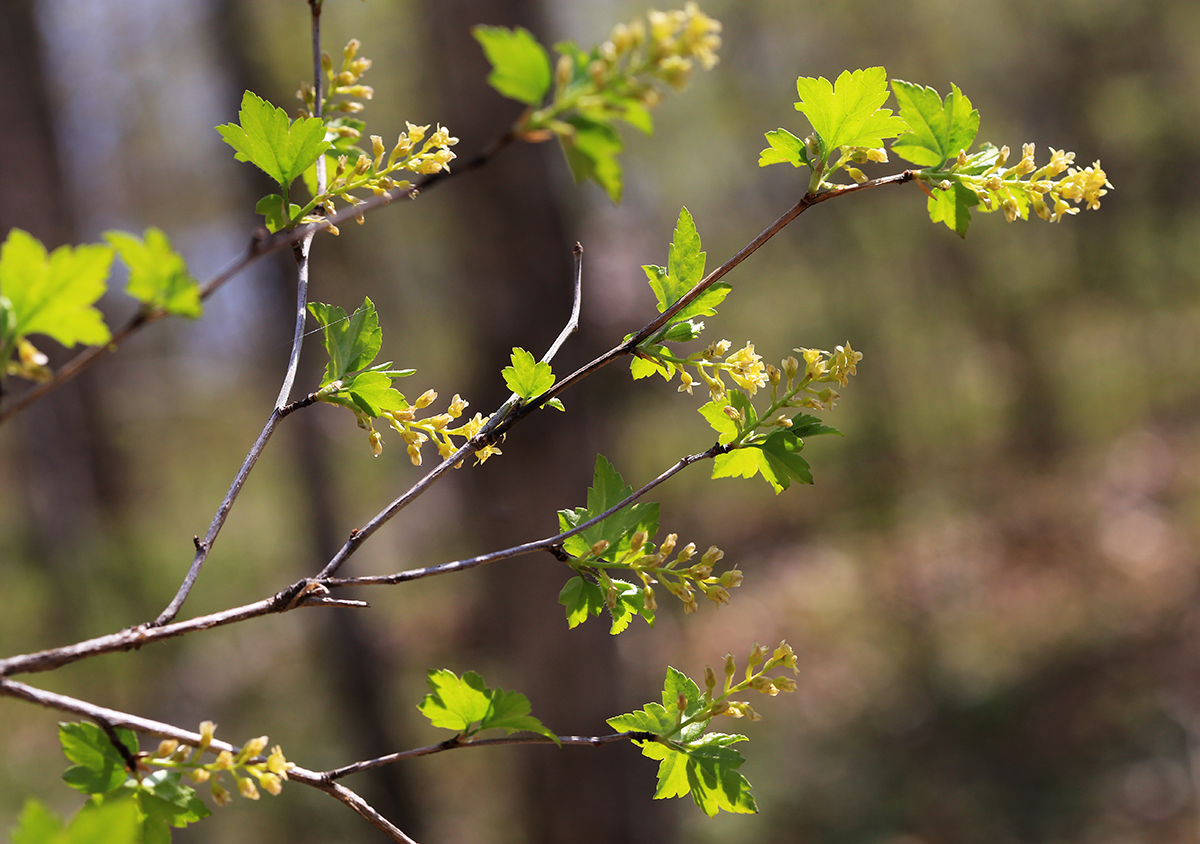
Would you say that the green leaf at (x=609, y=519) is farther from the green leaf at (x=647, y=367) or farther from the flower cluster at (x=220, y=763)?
the flower cluster at (x=220, y=763)

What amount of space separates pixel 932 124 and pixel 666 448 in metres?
11.3

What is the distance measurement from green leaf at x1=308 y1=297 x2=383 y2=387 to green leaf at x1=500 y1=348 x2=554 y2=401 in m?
0.13

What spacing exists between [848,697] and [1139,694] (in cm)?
215

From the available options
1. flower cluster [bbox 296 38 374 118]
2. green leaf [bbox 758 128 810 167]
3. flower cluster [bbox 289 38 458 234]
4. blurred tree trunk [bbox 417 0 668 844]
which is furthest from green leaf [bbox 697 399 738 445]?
blurred tree trunk [bbox 417 0 668 844]

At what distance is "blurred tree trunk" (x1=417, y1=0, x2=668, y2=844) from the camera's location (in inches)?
128

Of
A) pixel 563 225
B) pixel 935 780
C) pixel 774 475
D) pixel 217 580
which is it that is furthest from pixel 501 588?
pixel 935 780

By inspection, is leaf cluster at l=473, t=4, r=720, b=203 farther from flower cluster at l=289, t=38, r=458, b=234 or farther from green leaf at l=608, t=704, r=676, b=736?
green leaf at l=608, t=704, r=676, b=736

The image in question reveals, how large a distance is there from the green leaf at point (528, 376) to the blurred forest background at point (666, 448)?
1698mm

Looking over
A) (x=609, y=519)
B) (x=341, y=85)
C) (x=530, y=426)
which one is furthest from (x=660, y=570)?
(x=530, y=426)

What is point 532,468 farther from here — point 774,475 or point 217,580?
point 217,580

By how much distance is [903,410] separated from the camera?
1082 cm

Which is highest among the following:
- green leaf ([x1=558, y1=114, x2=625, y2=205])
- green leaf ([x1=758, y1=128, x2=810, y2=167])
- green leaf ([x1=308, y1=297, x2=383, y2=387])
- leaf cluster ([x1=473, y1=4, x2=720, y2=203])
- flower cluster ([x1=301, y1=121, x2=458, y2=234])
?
leaf cluster ([x1=473, y1=4, x2=720, y2=203])

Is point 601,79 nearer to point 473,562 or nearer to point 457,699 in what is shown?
point 473,562

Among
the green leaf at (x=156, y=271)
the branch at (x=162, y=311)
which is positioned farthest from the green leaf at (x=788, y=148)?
the green leaf at (x=156, y=271)
